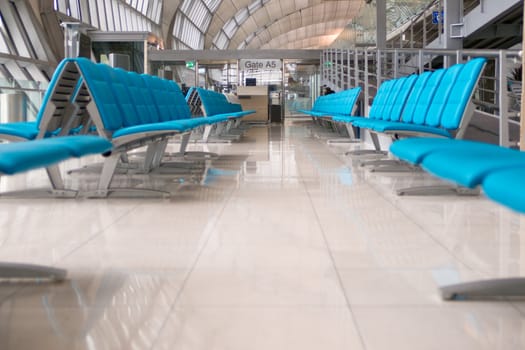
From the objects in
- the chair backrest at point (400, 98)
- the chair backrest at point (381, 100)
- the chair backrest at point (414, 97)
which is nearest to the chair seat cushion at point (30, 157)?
the chair backrest at point (414, 97)

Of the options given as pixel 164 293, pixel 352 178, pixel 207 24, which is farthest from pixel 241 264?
pixel 207 24

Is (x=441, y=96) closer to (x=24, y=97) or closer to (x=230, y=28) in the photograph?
(x=24, y=97)

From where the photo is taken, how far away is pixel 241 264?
2.28m

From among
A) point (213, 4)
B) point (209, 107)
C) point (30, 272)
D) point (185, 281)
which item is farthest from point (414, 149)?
point (213, 4)

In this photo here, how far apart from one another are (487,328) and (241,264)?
0.96 meters

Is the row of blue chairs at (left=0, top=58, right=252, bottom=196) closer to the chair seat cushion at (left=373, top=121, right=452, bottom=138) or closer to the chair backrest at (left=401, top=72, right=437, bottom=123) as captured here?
the chair seat cushion at (left=373, top=121, right=452, bottom=138)

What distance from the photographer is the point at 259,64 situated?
23438mm

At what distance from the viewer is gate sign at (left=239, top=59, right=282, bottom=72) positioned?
23.3 m

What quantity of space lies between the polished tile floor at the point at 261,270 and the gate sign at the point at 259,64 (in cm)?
1959

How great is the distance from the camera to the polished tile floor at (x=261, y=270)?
1570 mm

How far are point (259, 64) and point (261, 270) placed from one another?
71.3 feet

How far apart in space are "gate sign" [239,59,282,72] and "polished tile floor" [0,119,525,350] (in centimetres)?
1959

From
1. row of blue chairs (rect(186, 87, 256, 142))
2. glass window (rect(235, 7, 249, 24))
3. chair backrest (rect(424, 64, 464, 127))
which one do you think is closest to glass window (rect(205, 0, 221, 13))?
glass window (rect(235, 7, 249, 24))

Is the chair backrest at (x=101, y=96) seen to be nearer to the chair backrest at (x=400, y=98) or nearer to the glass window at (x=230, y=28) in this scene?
the chair backrest at (x=400, y=98)
